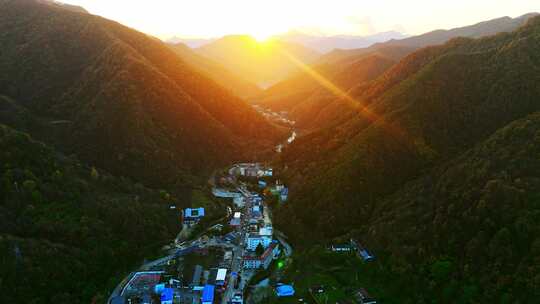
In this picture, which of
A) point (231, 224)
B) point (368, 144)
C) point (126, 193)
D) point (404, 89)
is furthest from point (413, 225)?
point (126, 193)

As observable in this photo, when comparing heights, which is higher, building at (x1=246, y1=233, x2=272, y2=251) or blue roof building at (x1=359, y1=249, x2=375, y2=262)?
blue roof building at (x1=359, y1=249, x2=375, y2=262)

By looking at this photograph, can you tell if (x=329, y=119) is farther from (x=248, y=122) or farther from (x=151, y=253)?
(x=151, y=253)

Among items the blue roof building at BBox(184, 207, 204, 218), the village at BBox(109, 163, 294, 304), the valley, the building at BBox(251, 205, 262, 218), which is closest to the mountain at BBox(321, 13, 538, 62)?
the valley

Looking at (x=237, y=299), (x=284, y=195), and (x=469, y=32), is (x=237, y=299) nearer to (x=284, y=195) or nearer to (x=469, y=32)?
(x=284, y=195)

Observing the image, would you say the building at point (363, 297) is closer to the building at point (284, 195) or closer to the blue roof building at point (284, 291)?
the blue roof building at point (284, 291)

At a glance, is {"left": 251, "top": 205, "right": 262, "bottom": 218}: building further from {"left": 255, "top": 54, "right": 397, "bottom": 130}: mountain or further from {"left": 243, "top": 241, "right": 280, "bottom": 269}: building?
{"left": 255, "top": 54, "right": 397, "bottom": 130}: mountain

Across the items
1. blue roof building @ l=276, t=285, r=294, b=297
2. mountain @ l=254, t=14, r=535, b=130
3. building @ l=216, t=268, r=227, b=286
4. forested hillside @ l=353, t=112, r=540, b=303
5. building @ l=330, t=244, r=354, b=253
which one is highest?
mountain @ l=254, t=14, r=535, b=130
